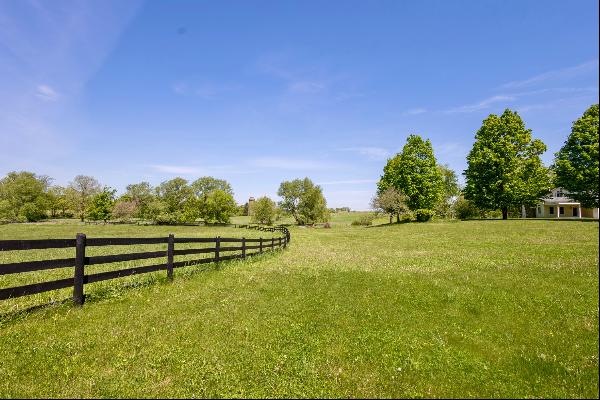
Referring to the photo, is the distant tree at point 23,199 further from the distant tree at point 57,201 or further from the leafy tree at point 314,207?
the leafy tree at point 314,207

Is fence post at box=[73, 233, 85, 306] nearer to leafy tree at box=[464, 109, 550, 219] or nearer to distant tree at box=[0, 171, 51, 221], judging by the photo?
leafy tree at box=[464, 109, 550, 219]

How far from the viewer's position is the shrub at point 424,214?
217ft

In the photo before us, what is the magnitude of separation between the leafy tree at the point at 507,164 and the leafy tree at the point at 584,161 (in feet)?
162

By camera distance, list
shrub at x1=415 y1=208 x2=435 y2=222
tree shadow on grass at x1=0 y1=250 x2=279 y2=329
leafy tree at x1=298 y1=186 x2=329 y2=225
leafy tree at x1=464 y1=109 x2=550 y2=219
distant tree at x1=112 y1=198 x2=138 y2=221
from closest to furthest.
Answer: tree shadow on grass at x1=0 y1=250 x2=279 y2=329 < leafy tree at x1=464 y1=109 x2=550 y2=219 < shrub at x1=415 y1=208 x2=435 y2=222 < leafy tree at x1=298 y1=186 x2=329 y2=225 < distant tree at x1=112 y1=198 x2=138 y2=221

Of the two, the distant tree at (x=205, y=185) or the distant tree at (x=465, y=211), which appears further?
the distant tree at (x=205, y=185)

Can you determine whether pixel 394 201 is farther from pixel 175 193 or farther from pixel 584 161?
pixel 584 161

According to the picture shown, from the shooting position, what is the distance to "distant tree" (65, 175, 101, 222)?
114 meters

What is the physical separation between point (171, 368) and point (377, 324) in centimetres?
482

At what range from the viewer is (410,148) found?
68.3m

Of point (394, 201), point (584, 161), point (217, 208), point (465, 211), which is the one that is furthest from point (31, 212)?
point (584, 161)

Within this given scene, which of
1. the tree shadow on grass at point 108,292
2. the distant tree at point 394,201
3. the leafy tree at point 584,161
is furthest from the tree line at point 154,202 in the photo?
the leafy tree at point 584,161

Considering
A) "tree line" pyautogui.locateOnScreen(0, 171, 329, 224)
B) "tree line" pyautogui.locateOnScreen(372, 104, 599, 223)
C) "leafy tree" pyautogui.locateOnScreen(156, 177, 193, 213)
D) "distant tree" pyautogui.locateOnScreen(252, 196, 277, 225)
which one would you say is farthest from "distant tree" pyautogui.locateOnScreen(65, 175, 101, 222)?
"tree line" pyautogui.locateOnScreen(372, 104, 599, 223)

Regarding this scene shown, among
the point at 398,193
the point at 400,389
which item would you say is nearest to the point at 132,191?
the point at 398,193

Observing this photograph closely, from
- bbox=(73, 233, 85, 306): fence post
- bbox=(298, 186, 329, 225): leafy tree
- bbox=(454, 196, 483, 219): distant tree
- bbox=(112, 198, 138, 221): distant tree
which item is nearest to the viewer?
bbox=(73, 233, 85, 306): fence post
